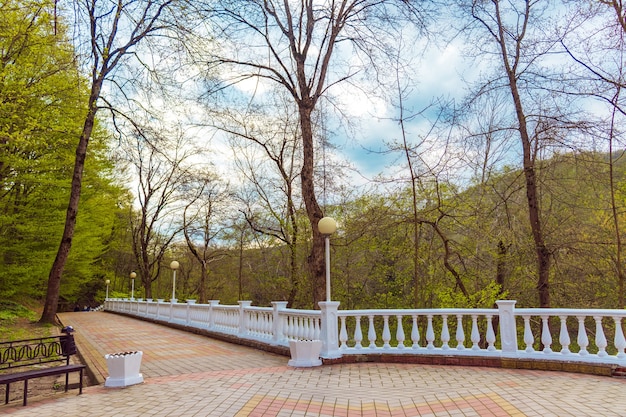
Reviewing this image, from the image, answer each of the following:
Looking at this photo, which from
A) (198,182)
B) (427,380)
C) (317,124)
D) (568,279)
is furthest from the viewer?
(198,182)

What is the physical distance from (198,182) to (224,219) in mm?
4291

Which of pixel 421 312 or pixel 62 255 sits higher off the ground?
pixel 62 255

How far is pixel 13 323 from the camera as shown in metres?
14.0

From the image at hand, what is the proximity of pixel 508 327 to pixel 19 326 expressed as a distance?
14924 millimetres

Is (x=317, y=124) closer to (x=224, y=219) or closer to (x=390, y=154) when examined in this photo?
(x=390, y=154)

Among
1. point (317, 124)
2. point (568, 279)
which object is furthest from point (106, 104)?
point (568, 279)

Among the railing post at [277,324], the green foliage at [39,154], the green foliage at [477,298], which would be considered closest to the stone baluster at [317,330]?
the railing post at [277,324]

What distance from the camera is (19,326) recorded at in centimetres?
1352

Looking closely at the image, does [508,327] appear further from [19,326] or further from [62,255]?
[19,326]

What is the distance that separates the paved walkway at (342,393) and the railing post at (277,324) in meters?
1.29

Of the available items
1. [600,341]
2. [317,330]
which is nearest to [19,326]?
[317,330]

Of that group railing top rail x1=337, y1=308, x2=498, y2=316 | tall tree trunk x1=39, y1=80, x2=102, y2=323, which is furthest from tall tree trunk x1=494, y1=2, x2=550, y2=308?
tall tree trunk x1=39, y1=80, x2=102, y2=323

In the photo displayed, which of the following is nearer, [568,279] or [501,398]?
[501,398]

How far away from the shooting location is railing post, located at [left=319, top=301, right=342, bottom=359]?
290 inches
